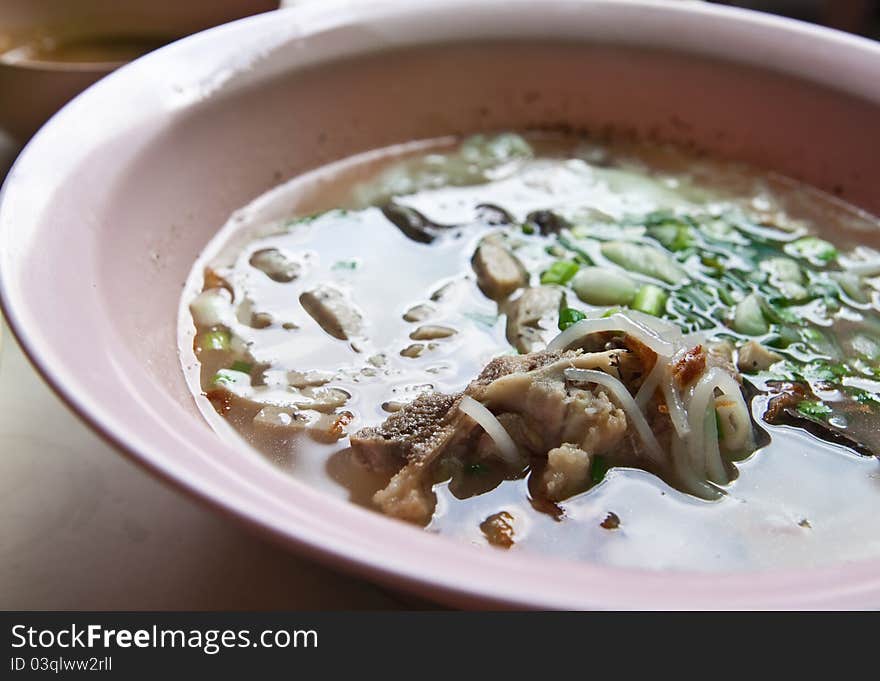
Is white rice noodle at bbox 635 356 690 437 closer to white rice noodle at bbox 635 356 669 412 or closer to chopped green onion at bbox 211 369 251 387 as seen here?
white rice noodle at bbox 635 356 669 412

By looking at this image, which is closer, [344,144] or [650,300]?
[650,300]

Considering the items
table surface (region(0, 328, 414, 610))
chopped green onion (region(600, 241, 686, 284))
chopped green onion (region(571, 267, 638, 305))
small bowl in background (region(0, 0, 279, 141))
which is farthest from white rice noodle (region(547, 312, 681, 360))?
small bowl in background (region(0, 0, 279, 141))

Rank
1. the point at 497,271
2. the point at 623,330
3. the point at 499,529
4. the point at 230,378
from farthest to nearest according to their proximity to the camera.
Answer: the point at 497,271, the point at 230,378, the point at 623,330, the point at 499,529

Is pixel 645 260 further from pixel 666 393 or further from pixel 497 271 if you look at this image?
pixel 666 393

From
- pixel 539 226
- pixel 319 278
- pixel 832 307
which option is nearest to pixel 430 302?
pixel 319 278

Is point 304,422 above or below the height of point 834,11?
below

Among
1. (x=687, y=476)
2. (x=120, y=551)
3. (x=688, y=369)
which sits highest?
(x=688, y=369)

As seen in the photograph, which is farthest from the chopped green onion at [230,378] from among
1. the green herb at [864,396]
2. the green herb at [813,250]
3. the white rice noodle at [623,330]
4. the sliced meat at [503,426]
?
the green herb at [813,250]

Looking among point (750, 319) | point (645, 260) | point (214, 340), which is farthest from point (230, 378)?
point (750, 319)

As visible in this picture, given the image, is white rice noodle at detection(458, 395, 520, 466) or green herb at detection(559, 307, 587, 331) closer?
white rice noodle at detection(458, 395, 520, 466)
